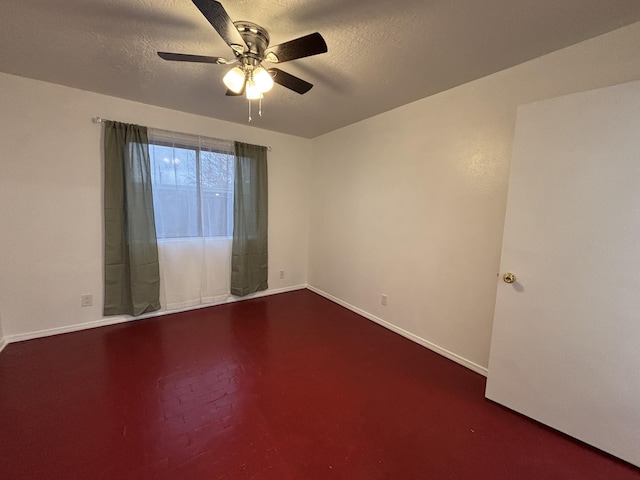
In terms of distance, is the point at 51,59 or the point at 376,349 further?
the point at 376,349

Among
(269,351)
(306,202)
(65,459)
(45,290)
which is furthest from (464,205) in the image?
(45,290)

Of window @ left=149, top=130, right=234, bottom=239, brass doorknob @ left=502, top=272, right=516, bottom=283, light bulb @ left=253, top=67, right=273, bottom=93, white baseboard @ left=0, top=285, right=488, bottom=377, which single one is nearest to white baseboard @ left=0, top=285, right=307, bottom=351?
white baseboard @ left=0, top=285, right=488, bottom=377

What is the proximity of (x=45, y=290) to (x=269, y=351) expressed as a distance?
2302 millimetres

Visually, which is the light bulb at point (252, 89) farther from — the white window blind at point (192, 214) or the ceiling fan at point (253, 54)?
the white window blind at point (192, 214)

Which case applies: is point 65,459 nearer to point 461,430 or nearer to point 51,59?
point 461,430

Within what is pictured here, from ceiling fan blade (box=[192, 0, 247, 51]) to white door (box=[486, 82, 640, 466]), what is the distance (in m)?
1.84

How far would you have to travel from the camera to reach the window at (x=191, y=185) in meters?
2.92

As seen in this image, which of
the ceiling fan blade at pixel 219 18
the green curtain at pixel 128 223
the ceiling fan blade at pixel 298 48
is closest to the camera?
the ceiling fan blade at pixel 219 18

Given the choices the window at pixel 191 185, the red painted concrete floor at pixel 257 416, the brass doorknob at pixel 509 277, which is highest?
the window at pixel 191 185

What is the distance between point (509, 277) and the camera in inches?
68.7

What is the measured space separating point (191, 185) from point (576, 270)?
3621mm

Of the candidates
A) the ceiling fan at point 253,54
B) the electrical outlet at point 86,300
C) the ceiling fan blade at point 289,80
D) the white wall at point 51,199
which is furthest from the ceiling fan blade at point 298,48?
the electrical outlet at point 86,300

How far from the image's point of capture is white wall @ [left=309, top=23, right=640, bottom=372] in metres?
1.73

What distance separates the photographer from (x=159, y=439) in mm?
1475
